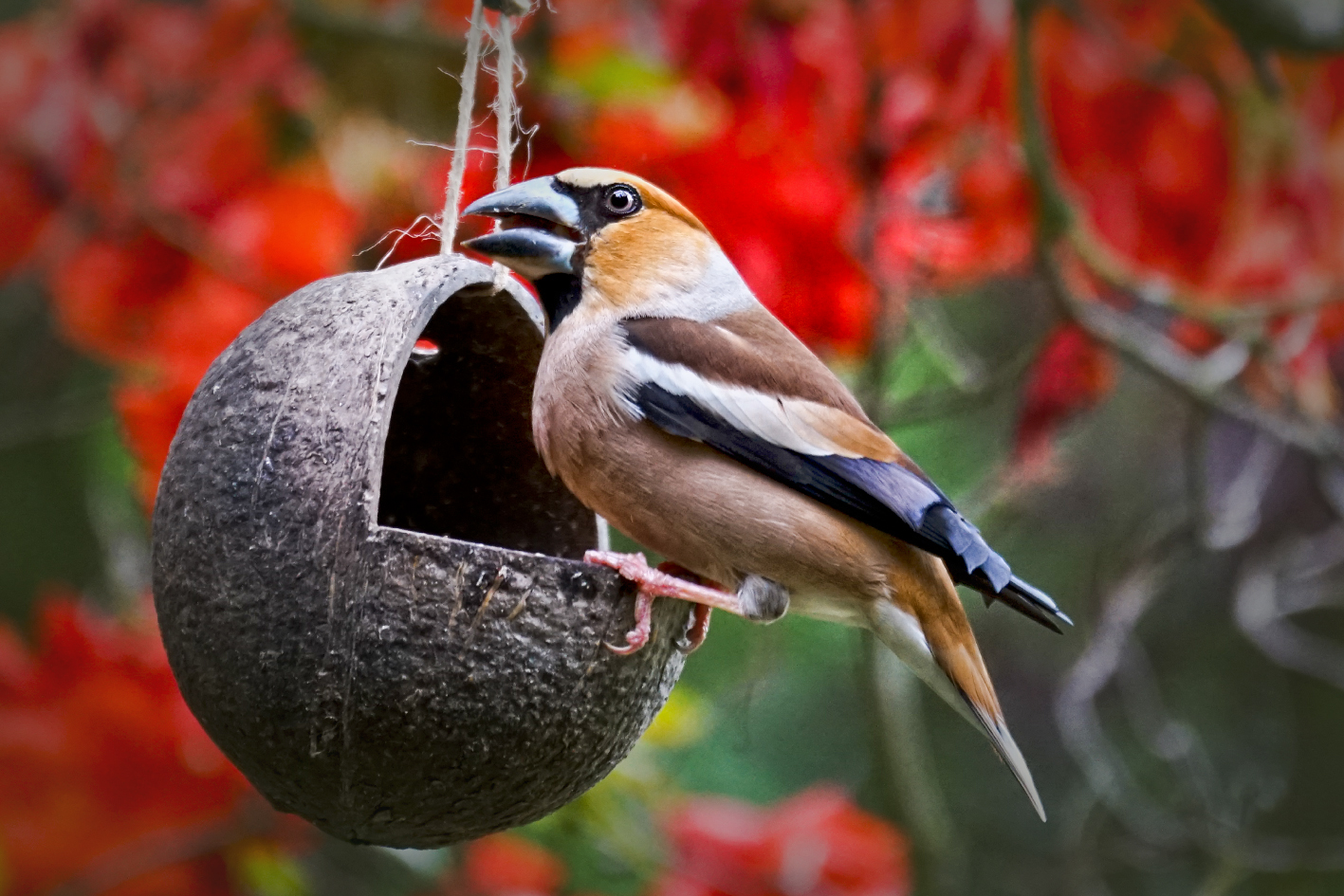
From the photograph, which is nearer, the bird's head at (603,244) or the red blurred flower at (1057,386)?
the bird's head at (603,244)

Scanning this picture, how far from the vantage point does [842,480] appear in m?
2.57

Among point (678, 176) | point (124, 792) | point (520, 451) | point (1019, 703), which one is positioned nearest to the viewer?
point (520, 451)

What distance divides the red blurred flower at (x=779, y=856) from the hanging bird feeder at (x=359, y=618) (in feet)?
5.76

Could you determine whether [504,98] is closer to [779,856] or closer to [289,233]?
[289,233]

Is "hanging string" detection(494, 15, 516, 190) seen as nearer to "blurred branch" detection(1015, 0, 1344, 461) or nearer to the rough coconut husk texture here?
the rough coconut husk texture

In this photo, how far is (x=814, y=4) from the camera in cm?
391

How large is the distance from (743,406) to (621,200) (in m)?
0.54

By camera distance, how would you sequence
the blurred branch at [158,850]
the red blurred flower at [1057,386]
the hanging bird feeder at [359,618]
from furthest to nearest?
the red blurred flower at [1057,386]
the blurred branch at [158,850]
the hanging bird feeder at [359,618]

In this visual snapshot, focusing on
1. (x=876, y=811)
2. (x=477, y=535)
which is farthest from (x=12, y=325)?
(x=876, y=811)

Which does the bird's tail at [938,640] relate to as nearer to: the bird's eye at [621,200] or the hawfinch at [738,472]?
the hawfinch at [738,472]

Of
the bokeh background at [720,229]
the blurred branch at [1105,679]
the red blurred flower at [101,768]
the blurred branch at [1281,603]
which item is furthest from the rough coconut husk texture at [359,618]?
the blurred branch at [1281,603]

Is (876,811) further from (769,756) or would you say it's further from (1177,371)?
→ (1177,371)

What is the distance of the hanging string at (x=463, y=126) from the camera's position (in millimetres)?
2582

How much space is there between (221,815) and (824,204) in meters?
2.46
